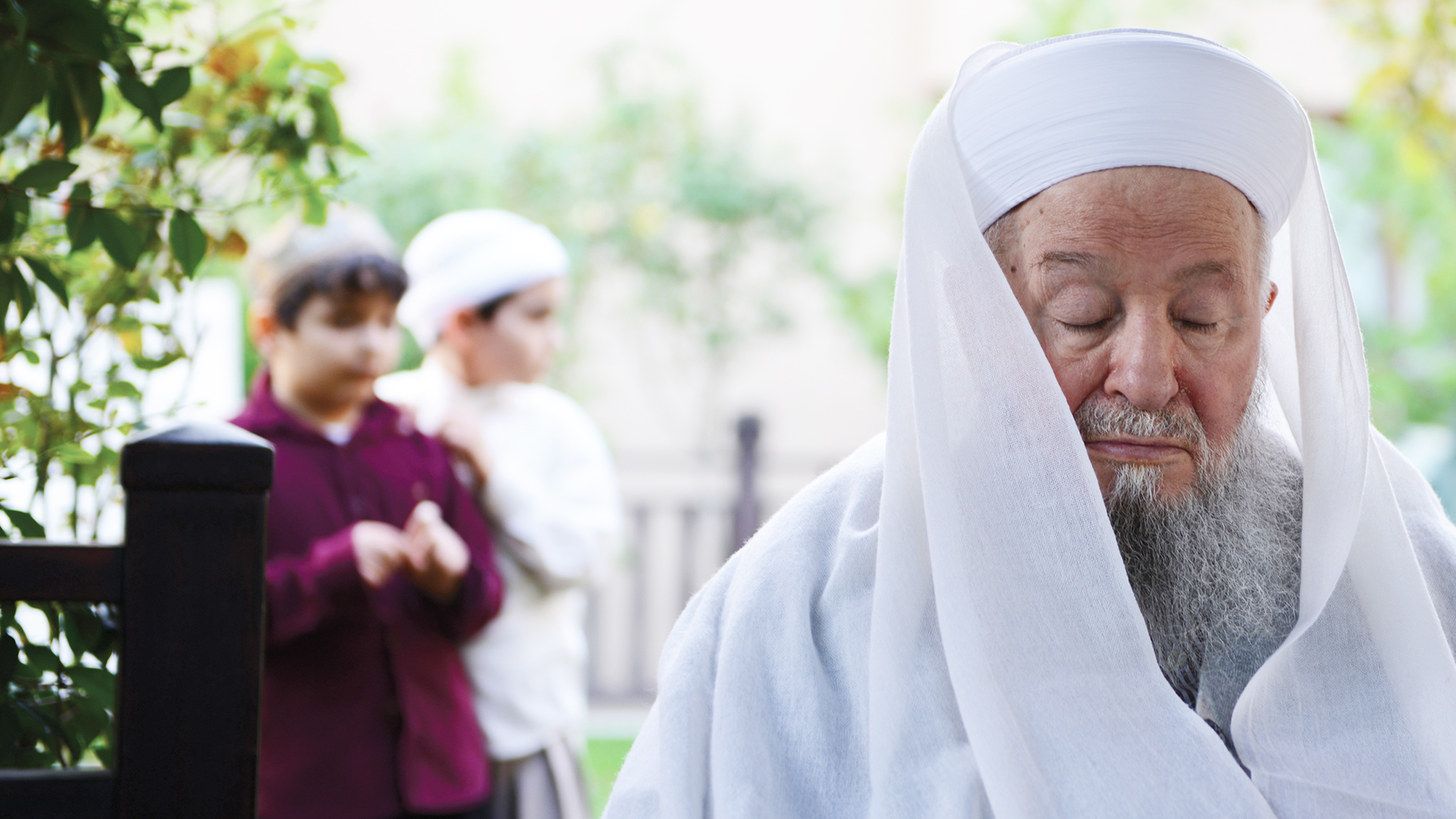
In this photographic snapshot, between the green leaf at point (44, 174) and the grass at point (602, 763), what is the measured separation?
15.0ft

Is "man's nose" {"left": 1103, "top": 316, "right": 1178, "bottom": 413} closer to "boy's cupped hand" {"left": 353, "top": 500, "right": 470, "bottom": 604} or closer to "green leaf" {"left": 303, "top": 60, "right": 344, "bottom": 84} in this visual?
"green leaf" {"left": 303, "top": 60, "right": 344, "bottom": 84}

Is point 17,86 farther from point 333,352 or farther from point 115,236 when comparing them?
point 333,352

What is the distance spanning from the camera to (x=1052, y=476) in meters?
1.45

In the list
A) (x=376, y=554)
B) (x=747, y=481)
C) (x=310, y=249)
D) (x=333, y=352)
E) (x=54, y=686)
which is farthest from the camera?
(x=747, y=481)

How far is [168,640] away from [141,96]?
0.69m

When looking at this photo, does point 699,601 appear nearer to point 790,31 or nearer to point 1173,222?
point 1173,222

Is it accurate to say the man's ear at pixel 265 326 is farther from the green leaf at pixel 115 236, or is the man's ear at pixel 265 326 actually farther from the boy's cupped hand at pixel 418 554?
the green leaf at pixel 115 236

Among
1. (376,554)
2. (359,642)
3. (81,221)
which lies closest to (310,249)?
(376,554)

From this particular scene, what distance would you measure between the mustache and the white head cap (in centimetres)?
28

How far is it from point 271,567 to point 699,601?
148 centimetres

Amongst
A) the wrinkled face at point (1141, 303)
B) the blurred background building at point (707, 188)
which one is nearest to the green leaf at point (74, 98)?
the wrinkled face at point (1141, 303)

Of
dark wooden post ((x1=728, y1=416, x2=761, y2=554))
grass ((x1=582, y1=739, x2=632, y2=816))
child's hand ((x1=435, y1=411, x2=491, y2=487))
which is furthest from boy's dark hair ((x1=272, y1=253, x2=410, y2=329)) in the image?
dark wooden post ((x1=728, y1=416, x2=761, y2=554))

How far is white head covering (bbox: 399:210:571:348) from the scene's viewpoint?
12.3 feet

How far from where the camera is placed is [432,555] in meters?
2.92
